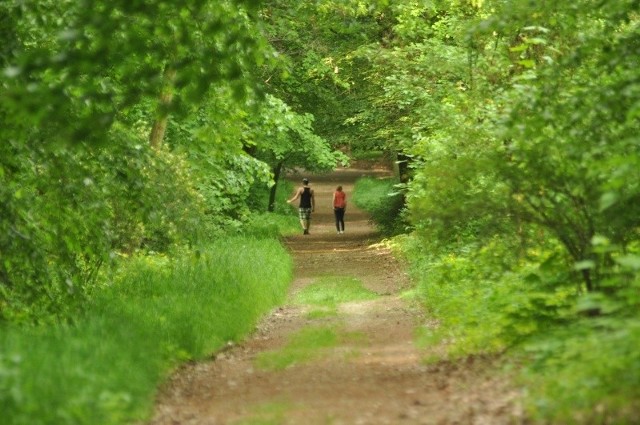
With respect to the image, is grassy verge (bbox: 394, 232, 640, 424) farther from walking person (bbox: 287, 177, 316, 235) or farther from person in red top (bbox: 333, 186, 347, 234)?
person in red top (bbox: 333, 186, 347, 234)

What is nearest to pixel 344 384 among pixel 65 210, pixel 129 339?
pixel 129 339

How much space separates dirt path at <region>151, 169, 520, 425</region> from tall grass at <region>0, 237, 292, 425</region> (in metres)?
0.29

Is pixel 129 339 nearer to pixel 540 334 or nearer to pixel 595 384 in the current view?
pixel 540 334

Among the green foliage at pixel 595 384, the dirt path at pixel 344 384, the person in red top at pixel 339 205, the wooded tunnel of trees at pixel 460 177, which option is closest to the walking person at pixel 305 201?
the person in red top at pixel 339 205

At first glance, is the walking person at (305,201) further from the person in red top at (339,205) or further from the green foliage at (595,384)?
the green foliage at (595,384)

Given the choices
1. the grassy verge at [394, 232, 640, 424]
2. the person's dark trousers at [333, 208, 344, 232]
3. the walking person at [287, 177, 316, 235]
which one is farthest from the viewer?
the person's dark trousers at [333, 208, 344, 232]

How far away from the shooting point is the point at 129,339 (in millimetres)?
9609

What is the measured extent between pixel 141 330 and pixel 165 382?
1.01 meters

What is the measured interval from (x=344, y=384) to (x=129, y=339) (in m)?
2.04

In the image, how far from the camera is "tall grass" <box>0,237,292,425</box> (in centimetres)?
672

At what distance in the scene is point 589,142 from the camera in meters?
9.32

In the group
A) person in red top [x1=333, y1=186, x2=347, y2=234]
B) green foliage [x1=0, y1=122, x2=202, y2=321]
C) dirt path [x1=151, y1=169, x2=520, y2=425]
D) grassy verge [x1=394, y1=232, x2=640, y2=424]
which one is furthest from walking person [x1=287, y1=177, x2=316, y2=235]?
green foliage [x1=0, y1=122, x2=202, y2=321]

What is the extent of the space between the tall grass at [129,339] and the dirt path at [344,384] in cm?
29

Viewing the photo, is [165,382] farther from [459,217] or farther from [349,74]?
[349,74]
